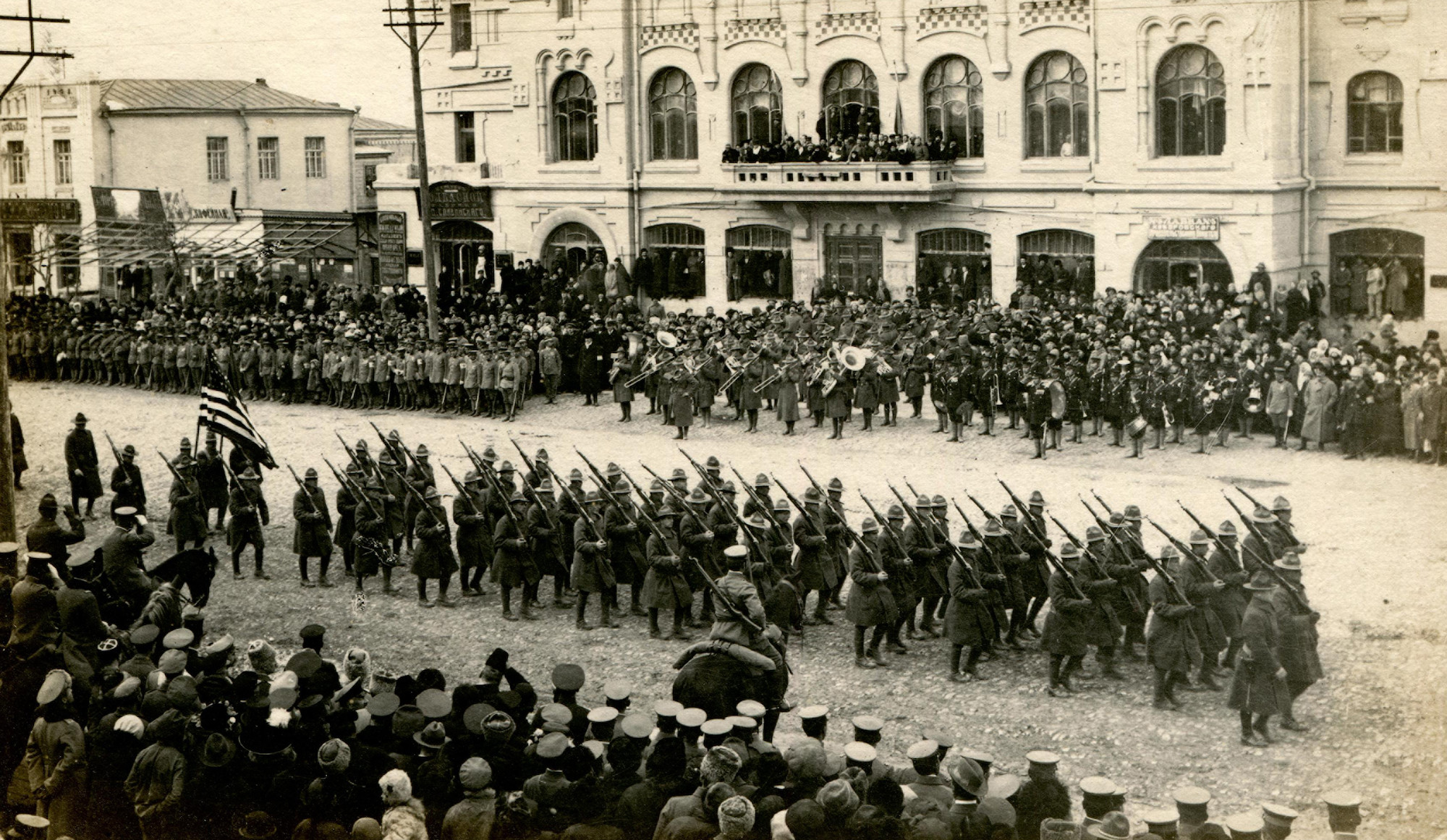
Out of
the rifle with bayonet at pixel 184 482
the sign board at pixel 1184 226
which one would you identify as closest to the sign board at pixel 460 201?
the sign board at pixel 1184 226

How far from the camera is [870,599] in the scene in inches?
558

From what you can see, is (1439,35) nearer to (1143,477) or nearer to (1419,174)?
(1419,174)

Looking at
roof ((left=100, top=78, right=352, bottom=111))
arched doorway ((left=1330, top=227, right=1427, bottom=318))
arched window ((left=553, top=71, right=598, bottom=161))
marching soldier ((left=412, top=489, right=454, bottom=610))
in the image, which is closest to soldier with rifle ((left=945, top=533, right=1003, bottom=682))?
marching soldier ((left=412, top=489, right=454, bottom=610))

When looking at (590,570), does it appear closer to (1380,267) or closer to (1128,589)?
→ (1128,589)

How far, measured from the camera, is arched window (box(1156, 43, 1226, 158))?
3009 cm

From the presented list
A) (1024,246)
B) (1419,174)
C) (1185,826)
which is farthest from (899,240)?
(1185,826)

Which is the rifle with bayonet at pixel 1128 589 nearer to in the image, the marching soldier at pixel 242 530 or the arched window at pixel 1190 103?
the marching soldier at pixel 242 530

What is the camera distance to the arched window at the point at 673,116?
38594 mm

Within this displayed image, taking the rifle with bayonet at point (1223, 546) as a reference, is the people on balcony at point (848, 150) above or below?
above

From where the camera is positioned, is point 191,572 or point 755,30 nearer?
point 191,572

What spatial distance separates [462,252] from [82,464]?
75.3 feet

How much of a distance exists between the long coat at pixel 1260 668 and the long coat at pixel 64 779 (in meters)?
8.63

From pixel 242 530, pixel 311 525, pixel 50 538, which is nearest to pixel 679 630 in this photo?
pixel 311 525

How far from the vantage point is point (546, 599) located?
1722 centimetres
